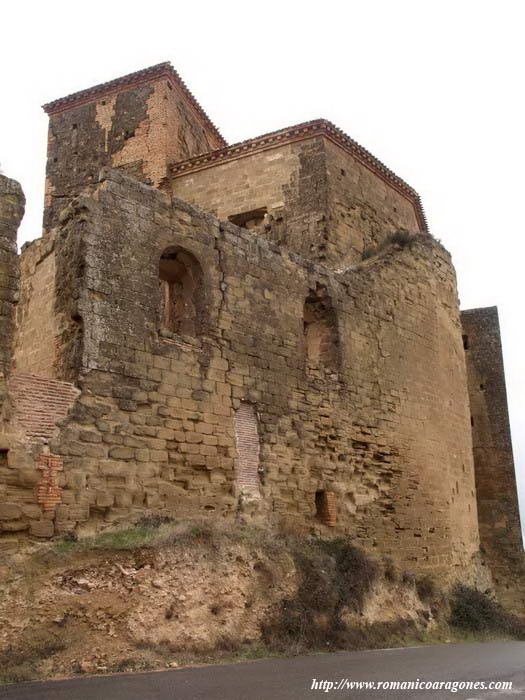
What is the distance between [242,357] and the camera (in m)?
10.2

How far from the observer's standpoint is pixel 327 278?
12023 mm

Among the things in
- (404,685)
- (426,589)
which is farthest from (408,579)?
(404,685)

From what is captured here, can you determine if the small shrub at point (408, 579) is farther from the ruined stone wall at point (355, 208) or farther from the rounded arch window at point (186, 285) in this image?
the ruined stone wall at point (355, 208)

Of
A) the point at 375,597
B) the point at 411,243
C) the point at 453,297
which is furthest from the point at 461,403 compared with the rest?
the point at 375,597

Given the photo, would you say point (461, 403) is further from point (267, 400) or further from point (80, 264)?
point (80, 264)

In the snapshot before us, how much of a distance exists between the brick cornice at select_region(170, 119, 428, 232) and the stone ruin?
0.04 metres

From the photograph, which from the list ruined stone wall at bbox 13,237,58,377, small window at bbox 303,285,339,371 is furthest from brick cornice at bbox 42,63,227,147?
ruined stone wall at bbox 13,237,58,377

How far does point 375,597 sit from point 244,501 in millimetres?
2450

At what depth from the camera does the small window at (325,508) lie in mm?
10906

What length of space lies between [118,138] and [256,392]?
10.2 metres

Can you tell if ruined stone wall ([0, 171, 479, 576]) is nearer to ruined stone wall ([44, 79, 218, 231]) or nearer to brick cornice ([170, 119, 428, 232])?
brick cornice ([170, 119, 428, 232])

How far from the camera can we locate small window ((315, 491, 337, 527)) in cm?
1091

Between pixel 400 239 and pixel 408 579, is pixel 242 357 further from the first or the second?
pixel 400 239

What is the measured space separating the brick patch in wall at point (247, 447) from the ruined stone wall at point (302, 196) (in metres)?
5.53
